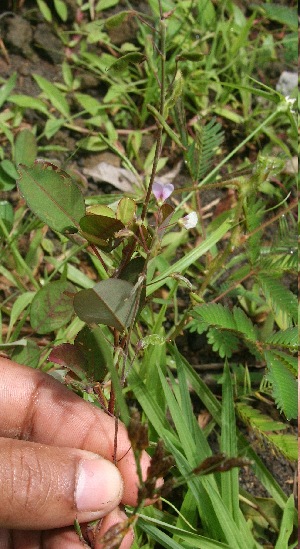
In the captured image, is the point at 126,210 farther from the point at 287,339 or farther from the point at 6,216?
the point at 6,216

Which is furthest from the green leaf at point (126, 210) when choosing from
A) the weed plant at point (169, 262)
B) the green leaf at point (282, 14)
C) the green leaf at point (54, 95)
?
the green leaf at point (282, 14)

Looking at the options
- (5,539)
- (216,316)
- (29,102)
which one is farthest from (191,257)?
(29,102)

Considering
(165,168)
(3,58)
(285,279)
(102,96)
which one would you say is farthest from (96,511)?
(3,58)

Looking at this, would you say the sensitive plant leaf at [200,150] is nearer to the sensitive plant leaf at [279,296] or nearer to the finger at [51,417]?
the sensitive plant leaf at [279,296]

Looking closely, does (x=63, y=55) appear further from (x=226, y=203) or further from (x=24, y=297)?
(x=24, y=297)

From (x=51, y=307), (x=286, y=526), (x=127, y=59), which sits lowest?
(x=286, y=526)
